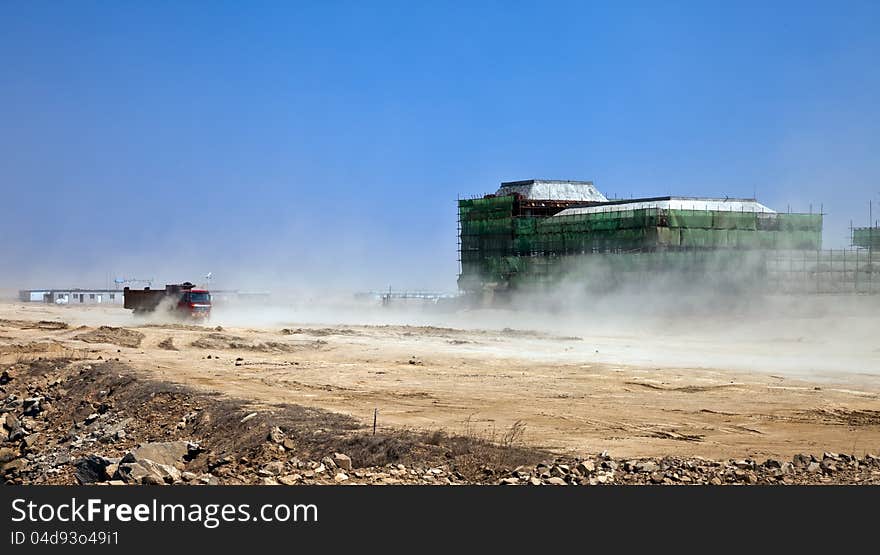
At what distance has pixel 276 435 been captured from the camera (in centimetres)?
1695

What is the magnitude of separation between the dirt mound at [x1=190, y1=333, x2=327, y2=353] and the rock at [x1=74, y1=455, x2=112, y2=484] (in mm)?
20632

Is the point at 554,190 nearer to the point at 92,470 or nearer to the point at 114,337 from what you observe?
the point at 114,337

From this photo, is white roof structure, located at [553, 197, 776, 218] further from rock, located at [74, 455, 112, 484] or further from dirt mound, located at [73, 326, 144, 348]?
rock, located at [74, 455, 112, 484]

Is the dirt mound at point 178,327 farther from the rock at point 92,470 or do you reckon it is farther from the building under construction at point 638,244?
the rock at point 92,470

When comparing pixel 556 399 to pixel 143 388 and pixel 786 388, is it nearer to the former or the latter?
pixel 786 388

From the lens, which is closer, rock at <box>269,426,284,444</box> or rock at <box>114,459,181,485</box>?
rock at <box>114,459,181,485</box>

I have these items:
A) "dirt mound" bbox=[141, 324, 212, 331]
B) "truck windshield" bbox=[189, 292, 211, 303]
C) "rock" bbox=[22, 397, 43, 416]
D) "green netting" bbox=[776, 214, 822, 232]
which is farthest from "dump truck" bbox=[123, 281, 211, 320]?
"green netting" bbox=[776, 214, 822, 232]

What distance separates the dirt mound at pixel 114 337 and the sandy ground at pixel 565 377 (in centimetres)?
13

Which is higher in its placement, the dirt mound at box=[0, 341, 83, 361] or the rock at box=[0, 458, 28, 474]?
the dirt mound at box=[0, 341, 83, 361]

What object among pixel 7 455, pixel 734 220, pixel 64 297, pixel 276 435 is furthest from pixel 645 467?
pixel 64 297

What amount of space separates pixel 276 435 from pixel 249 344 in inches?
889

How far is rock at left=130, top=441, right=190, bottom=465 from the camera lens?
53.4 feet

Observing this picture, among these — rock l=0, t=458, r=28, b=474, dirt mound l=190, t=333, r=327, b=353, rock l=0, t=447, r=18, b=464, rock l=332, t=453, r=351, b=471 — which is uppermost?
dirt mound l=190, t=333, r=327, b=353

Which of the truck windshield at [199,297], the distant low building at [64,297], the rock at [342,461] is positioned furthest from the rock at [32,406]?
the distant low building at [64,297]
